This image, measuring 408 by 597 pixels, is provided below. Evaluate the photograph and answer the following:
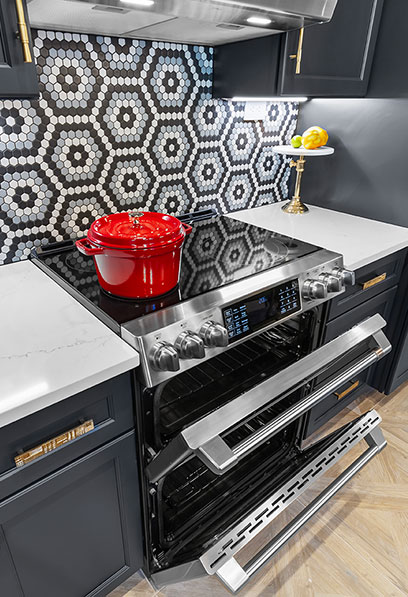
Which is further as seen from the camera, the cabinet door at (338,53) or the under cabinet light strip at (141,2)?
the cabinet door at (338,53)

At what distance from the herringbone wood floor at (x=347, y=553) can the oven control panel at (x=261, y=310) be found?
0.85 metres

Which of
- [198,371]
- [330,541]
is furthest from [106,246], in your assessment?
[330,541]

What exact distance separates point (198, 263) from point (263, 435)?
0.55m

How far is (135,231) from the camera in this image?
1006 mm

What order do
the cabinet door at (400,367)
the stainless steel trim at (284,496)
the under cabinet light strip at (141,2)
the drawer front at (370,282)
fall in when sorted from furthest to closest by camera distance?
the cabinet door at (400,367)
the drawer front at (370,282)
the stainless steel trim at (284,496)
the under cabinet light strip at (141,2)

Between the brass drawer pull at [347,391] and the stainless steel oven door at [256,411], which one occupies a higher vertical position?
the stainless steel oven door at [256,411]

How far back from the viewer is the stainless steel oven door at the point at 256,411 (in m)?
0.92

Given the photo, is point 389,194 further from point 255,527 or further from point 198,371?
point 255,527

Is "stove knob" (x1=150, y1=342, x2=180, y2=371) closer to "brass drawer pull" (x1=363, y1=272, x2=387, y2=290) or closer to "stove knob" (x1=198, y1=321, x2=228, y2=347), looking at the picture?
"stove knob" (x1=198, y1=321, x2=228, y2=347)

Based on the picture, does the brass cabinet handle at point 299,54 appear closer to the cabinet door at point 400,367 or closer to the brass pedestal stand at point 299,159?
the brass pedestal stand at point 299,159

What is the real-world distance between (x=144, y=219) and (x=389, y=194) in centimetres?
115

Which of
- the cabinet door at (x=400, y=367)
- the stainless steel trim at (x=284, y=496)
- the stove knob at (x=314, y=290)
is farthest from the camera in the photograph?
the cabinet door at (x=400, y=367)

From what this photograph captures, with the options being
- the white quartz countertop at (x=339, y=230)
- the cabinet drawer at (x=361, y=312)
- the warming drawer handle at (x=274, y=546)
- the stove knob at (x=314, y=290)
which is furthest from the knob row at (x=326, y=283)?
the warming drawer handle at (x=274, y=546)

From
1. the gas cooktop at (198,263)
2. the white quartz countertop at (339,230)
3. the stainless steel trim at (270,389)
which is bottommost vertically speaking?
the stainless steel trim at (270,389)
